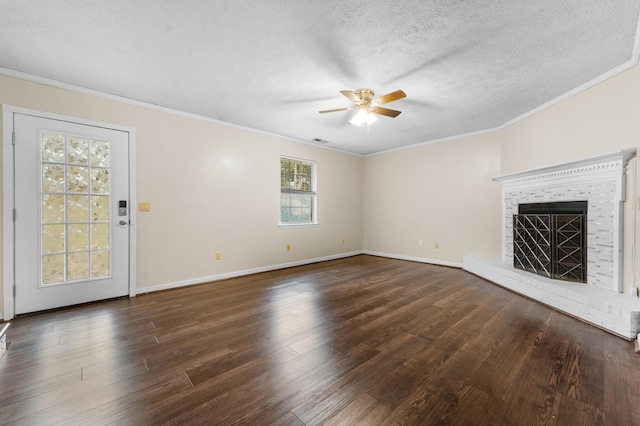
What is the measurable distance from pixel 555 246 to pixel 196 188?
4.77 m

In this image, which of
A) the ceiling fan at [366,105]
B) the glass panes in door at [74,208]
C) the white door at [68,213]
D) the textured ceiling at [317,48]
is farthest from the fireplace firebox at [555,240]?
the glass panes in door at [74,208]

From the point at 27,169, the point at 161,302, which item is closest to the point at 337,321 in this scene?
the point at 161,302

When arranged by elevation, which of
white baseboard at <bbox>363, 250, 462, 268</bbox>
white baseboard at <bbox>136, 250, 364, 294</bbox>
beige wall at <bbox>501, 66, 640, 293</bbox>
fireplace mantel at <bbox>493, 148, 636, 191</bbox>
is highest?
beige wall at <bbox>501, 66, 640, 293</bbox>

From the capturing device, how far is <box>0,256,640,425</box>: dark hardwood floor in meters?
1.38

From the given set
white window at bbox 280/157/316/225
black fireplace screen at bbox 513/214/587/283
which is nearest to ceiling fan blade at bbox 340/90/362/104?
white window at bbox 280/157/316/225

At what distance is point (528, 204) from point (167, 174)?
5.04m

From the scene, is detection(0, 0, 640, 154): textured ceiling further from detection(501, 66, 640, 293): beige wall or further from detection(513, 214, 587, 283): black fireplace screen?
detection(513, 214, 587, 283): black fireplace screen

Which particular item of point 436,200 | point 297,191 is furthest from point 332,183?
point 436,200

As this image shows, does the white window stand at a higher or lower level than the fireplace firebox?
higher

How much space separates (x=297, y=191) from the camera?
5227 millimetres

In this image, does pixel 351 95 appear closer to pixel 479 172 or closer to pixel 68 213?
pixel 479 172

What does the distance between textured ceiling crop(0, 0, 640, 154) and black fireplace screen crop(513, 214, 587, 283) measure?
5.05ft

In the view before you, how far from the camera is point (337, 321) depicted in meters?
2.51

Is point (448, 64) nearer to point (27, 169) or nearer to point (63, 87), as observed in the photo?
point (63, 87)
